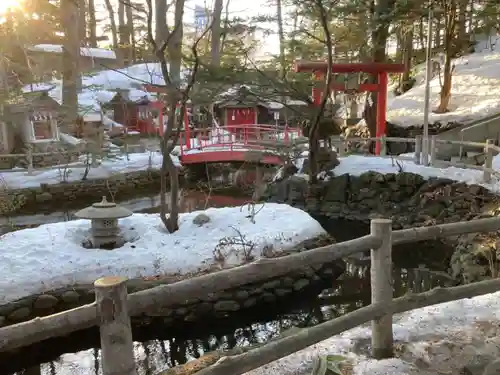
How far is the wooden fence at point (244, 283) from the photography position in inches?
75.9

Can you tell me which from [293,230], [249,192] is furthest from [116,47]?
[293,230]

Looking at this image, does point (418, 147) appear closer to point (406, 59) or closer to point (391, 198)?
point (391, 198)

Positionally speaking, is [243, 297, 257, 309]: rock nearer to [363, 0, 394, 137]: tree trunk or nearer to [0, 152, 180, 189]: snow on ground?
[363, 0, 394, 137]: tree trunk

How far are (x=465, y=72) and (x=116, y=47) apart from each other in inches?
768

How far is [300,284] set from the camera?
750 centimetres

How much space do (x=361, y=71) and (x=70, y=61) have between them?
12.8 meters

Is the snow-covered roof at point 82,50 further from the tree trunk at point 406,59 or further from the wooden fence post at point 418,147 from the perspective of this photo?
the wooden fence post at point 418,147

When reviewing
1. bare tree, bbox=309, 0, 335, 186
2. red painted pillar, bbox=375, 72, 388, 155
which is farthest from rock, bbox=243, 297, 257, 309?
red painted pillar, bbox=375, 72, 388, 155

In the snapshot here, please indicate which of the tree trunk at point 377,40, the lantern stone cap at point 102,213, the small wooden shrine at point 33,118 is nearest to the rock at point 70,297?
the lantern stone cap at point 102,213

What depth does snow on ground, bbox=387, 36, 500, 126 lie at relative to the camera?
16562 mm

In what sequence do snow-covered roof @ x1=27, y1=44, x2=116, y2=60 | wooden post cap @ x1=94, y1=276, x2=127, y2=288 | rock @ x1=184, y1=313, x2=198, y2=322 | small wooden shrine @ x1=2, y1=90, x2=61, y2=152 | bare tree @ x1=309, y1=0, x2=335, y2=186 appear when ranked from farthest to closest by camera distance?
snow-covered roof @ x1=27, y1=44, x2=116, y2=60 → small wooden shrine @ x1=2, y1=90, x2=61, y2=152 → bare tree @ x1=309, y1=0, x2=335, y2=186 → rock @ x1=184, y1=313, x2=198, y2=322 → wooden post cap @ x1=94, y1=276, x2=127, y2=288

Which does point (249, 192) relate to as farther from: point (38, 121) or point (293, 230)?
point (38, 121)

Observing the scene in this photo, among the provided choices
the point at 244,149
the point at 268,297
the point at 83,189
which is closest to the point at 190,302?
the point at 268,297

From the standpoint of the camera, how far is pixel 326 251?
9.04ft
